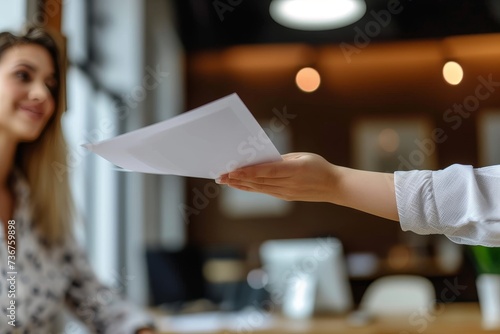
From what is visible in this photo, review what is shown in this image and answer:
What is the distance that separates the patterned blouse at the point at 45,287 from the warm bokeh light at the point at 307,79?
4.18 metres

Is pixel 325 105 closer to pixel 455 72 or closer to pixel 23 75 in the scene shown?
pixel 455 72

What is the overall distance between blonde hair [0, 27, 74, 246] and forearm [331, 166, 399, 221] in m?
0.66

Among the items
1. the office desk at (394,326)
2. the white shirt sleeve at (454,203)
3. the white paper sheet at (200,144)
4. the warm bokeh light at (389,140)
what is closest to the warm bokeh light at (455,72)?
the warm bokeh light at (389,140)

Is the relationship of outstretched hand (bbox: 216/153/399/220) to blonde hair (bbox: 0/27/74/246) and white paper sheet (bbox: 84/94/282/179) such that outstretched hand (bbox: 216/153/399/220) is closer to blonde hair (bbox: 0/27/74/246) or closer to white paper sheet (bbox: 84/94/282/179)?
white paper sheet (bbox: 84/94/282/179)

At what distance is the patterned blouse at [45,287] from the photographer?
1.27 meters

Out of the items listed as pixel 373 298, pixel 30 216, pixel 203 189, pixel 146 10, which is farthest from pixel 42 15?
pixel 203 189

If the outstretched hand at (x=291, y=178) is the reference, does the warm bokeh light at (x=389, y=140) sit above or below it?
above

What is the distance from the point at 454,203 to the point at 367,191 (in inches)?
5.3

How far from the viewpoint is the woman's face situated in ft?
4.28

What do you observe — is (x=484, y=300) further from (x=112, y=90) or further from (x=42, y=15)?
(x=112, y=90)

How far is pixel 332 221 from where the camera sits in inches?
203

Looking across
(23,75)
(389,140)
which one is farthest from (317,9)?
(23,75)

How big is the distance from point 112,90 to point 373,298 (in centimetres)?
214

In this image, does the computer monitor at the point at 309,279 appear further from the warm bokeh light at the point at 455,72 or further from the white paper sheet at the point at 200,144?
the warm bokeh light at the point at 455,72
